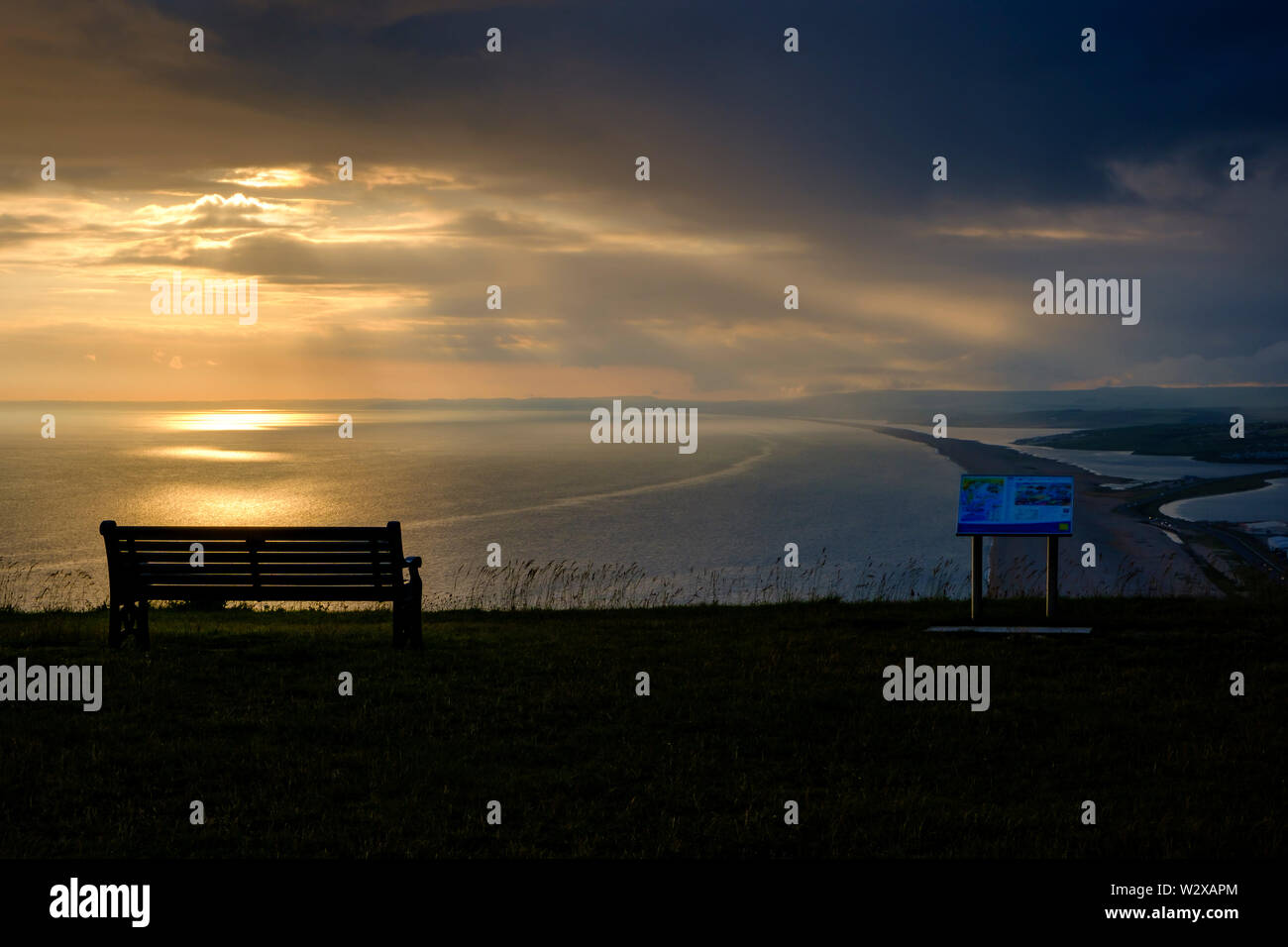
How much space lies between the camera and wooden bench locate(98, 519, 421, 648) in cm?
1130

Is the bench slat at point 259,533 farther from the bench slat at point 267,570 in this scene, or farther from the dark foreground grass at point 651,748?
the dark foreground grass at point 651,748

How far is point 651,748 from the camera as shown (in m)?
7.50

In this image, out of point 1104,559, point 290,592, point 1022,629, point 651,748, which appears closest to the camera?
point 651,748

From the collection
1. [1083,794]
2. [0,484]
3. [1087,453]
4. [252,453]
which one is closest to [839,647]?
[1083,794]

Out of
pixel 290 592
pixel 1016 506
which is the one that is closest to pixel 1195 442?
pixel 1016 506

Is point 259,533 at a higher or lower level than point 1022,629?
higher

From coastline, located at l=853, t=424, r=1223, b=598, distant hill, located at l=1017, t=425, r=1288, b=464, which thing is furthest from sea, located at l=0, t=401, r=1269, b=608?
distant hill, located at l=1017, t=425, r=1288, b=464

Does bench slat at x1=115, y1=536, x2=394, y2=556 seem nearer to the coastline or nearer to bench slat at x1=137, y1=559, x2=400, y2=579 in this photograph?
bench slat at x1=137, y1=559, x2=400, y2=579

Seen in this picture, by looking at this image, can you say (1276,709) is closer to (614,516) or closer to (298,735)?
(298,735)

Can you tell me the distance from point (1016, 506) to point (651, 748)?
671cm

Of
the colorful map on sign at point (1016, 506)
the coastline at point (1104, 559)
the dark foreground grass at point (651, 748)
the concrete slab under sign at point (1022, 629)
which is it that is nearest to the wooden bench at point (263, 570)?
the dark foreground grass at point (651, 748)

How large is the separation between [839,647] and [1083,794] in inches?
187

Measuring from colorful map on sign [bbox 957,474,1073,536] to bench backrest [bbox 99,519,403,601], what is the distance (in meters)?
6.30

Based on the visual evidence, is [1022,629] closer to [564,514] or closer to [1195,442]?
[564,514]
